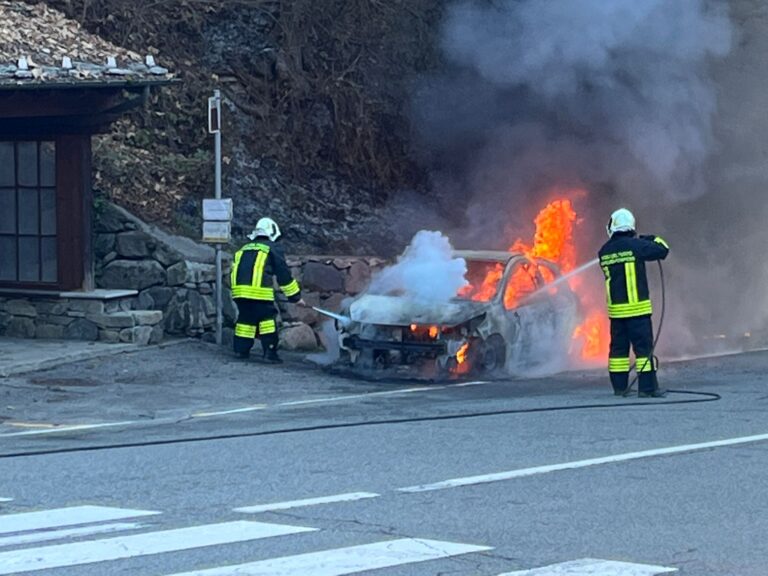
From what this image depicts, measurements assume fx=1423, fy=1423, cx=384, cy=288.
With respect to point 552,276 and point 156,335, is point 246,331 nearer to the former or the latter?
point 156,335

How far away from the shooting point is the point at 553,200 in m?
21.2

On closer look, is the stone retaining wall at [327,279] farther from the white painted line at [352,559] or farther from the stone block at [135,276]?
the white painted line at [352,559]

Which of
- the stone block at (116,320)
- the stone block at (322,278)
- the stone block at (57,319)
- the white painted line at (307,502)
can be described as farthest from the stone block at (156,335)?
the white painted line at (307,502)

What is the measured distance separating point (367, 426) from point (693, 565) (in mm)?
5205

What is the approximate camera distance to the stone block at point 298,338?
719 inches

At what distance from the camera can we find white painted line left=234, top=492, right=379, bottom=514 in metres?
8.15

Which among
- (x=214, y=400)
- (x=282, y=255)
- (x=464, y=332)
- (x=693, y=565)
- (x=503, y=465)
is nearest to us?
(x=693, y=565)

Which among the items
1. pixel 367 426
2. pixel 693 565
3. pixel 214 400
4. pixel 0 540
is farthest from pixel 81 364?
pixel 693 565

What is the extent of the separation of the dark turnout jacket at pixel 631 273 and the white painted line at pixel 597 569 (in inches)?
282

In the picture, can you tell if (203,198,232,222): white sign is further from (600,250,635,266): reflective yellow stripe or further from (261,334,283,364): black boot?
(600,250,635,266): reflective yellow stripe

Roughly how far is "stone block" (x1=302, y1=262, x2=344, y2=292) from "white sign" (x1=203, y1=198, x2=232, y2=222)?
5.96ft

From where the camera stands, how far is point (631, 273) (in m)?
13.7

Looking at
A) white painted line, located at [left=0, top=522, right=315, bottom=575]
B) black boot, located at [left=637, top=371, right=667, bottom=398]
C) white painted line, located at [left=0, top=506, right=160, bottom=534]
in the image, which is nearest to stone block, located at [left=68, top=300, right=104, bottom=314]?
black boot, located at [left=637, top=371, right=667, bottom=398]

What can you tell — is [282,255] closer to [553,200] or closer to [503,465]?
[553,200]
